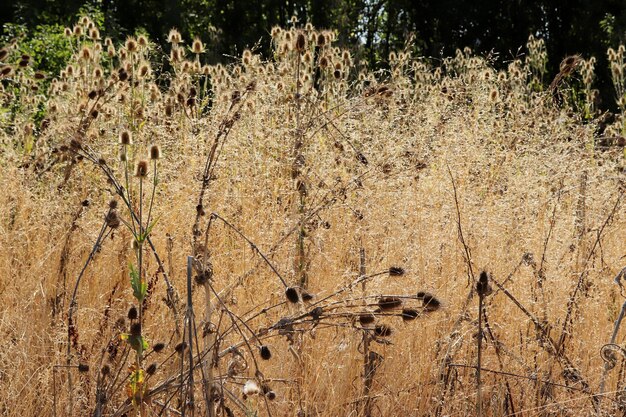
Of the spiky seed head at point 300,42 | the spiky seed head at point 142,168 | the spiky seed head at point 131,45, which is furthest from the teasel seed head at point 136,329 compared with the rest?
the spiky seed head at point 131,45

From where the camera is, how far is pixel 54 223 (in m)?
3.12

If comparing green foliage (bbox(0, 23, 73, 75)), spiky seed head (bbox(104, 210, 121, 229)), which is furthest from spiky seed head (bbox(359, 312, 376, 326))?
green foliage (bbox(0, 23, 73, 75))

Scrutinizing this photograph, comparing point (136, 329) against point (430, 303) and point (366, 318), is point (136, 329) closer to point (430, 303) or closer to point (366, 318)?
point (366, 318)

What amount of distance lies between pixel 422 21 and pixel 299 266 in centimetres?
1366

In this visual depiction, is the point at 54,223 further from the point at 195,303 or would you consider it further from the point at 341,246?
the point at 341,246

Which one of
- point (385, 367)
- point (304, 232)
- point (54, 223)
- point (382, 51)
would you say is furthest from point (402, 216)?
point (382, 51)

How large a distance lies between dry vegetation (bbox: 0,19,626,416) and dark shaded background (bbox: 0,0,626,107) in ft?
32.5

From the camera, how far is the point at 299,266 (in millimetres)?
2752

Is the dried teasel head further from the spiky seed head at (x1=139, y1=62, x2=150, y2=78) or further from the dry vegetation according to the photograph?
the spiky seed head at (x1=139, y1=62, x2=150, y2=78)

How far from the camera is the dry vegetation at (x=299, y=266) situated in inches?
83.7

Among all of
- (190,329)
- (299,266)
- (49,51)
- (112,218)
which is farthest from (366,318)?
(49,51)

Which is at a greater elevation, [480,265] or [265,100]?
[265,100]

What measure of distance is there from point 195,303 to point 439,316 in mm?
726

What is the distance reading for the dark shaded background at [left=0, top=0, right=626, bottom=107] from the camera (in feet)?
46.7
